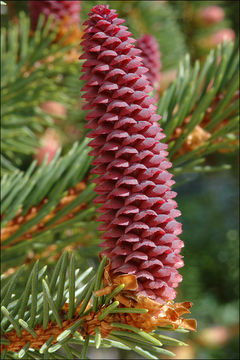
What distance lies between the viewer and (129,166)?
272 millimetres

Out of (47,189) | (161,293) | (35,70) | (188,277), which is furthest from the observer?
(188,277)

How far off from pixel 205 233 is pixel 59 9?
612mm

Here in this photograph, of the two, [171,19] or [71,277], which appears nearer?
[71,277]

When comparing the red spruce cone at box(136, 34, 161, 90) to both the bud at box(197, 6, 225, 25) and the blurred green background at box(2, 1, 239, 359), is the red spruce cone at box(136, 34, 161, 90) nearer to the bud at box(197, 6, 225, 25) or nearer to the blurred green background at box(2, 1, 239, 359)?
the blurred green background at box(2, 1, 239, 359)

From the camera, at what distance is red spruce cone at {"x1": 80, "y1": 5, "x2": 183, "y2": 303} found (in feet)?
0.88

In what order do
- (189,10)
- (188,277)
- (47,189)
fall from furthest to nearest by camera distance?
(189,10) → (188,277) → (47,189)

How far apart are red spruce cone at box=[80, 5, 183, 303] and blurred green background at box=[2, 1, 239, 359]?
0.54m

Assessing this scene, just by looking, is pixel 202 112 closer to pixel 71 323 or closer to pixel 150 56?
pixel 150 56

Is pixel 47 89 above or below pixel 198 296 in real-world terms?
above

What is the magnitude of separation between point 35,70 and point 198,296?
0.54m

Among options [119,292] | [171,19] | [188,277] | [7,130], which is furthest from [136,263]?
[171,19]

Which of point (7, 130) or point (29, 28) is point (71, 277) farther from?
point (29, 28)

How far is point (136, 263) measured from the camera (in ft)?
0.89

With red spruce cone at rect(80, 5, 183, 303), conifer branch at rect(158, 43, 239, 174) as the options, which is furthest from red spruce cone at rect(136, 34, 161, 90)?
red spruce cone at rect(80, 5, 183, 303)
